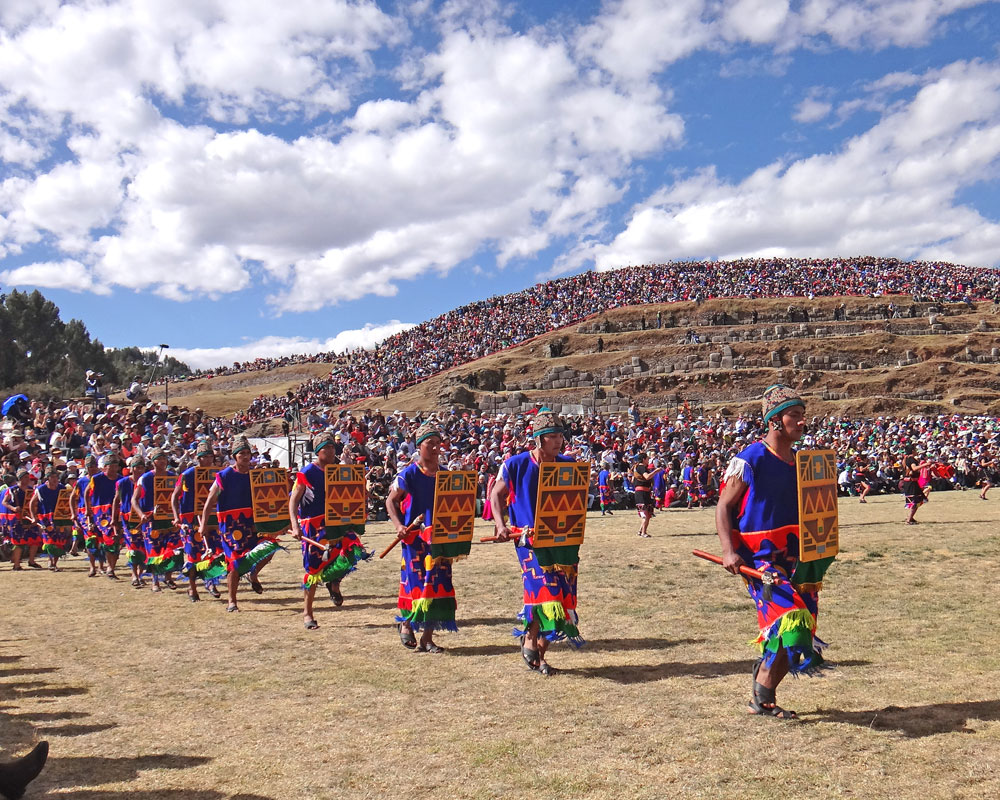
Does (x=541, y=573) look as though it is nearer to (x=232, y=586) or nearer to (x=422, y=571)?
(x=422, y=571)

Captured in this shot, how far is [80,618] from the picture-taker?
404 inches

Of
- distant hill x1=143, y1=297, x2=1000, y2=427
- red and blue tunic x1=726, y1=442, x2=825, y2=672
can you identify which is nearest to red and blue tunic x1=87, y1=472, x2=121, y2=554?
red and blue tunic x1=726, y1=442, x2=825, y2=672

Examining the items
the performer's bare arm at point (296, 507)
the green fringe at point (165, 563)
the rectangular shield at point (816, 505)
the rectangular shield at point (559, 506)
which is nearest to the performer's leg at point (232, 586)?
the performer's bare arm at point (296, 507)

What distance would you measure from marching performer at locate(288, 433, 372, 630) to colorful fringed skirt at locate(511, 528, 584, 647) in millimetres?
3297

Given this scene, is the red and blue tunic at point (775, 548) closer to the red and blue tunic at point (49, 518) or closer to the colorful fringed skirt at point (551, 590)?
the colorful fringed skirt at point (551, 590)

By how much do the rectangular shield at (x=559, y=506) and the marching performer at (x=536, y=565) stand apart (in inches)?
4.7

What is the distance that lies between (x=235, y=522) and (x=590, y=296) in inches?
2632

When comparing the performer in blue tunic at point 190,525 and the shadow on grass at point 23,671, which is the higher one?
the performer in blue tunic at point 190,525

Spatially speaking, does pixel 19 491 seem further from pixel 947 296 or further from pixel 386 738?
pixel 947 296

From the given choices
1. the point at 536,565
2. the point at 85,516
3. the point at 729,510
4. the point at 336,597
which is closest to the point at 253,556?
the point at 336,597

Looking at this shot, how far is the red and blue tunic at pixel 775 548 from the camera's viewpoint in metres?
5.27

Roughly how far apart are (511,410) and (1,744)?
46.9m

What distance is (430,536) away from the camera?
7.82 meters

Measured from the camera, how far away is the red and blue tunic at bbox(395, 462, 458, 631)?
311 inches
